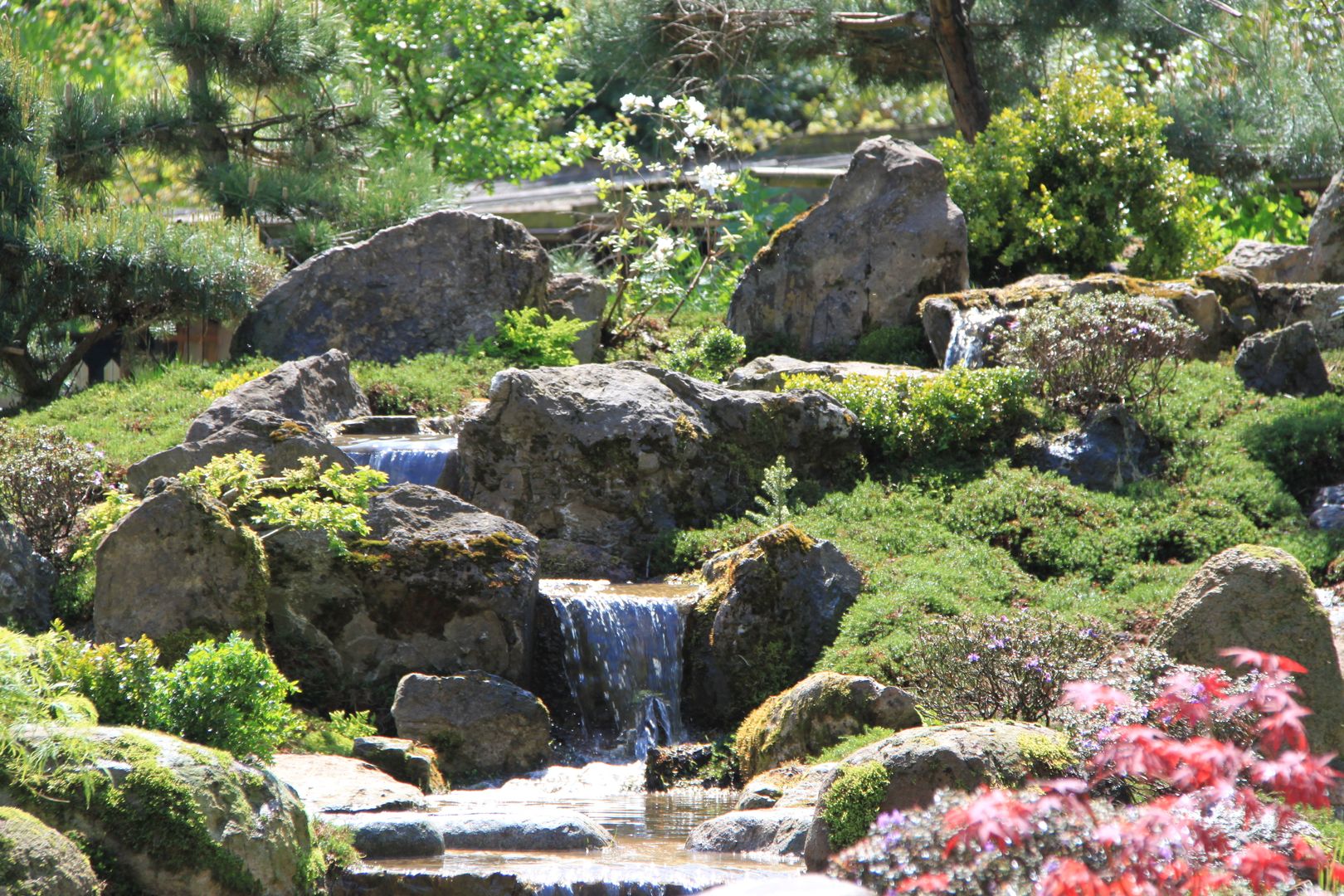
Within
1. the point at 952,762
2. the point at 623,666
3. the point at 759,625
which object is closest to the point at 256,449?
the point at 623,666

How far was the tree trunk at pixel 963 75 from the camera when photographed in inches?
761

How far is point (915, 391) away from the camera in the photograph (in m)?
13.6

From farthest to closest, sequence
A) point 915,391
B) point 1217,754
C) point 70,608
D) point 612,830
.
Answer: point 915,391 < point 70,608 < point 612,830 < point 1217,754

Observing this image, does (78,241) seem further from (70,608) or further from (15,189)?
(70,608)

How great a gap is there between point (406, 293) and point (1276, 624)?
1232cm

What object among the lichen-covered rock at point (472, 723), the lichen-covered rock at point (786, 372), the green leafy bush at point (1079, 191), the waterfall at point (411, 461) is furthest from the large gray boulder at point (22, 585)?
the green leafy bush at point (1079, 191)

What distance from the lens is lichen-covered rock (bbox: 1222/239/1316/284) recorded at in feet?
60.9

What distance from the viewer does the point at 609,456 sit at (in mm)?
12500

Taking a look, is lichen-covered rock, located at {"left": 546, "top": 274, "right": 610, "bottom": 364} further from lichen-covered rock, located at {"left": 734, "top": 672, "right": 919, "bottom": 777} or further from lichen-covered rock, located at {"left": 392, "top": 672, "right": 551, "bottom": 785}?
lichen-covered rock, located at {"left": 734, "top": 672, "right": 919, "bottom": 777}

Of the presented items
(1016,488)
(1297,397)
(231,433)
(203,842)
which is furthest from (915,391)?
(203,842)

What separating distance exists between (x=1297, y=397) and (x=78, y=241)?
45.4 feet

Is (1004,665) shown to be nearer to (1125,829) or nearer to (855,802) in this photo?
(855,802)

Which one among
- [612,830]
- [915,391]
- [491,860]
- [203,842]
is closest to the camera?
[203,842]

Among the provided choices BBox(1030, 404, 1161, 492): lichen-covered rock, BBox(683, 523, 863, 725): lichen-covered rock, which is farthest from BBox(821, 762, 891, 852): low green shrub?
BBox(1030, 404, 1161, 492): lichen-covered rock
